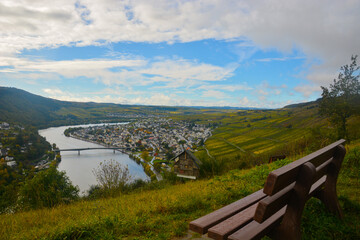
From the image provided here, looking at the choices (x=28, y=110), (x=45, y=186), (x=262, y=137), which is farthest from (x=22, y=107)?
(x=45, y=186)

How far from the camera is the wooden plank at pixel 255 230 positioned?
74.6 inches

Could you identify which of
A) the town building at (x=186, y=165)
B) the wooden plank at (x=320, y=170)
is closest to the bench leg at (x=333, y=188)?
the wooden plank at (x=320, y=170)

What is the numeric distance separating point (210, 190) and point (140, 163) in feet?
176

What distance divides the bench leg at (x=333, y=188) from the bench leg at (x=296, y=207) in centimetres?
140

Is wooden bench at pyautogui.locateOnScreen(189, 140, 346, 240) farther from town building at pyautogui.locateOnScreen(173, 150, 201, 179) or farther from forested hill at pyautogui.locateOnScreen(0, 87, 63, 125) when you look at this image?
forested hill at pyautogui.locateOnScreen(0, 87, 63, 125)

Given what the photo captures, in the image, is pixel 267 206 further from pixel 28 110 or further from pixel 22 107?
pixel 28 110

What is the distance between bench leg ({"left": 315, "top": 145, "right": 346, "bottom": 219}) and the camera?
292 cm

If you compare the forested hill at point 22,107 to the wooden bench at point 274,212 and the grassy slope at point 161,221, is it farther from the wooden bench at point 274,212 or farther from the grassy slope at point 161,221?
the wooden bench at point 274,212

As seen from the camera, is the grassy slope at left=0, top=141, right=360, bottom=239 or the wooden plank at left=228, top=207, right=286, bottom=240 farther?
the grassy slope at left=0, top=141, right=360, bottom=239

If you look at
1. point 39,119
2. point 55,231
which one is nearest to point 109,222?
point 55,231

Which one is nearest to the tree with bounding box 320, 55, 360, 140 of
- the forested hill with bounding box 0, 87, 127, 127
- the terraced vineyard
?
the terraced vineyard

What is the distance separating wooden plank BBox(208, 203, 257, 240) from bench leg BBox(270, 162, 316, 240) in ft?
1.03

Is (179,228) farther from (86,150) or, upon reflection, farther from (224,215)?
(86,150)

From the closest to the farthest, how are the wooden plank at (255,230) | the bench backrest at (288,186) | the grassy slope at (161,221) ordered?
the bench backrest at (288,186)
the wooden plank at (255,230)
the grassy slope at (161,221)
